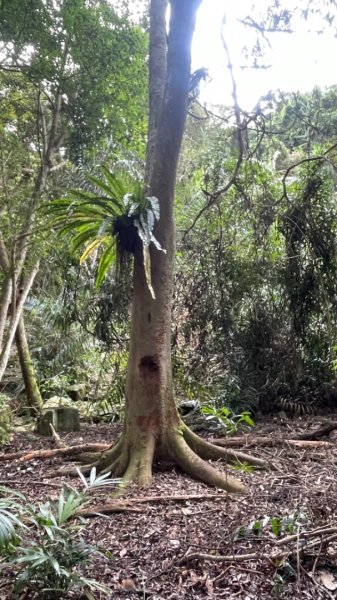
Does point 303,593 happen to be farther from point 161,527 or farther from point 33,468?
point 33,468

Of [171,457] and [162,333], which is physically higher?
[162,333]

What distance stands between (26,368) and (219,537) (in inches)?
211

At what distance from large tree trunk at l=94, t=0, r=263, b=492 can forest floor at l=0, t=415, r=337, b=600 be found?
218 mm

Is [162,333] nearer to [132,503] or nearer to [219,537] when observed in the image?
[132,503]

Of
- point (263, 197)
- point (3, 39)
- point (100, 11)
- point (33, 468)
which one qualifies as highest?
point (100, 11)

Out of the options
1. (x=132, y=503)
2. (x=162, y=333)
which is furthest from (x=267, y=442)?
(x=132, y=503)

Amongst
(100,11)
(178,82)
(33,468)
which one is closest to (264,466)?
(33,468)

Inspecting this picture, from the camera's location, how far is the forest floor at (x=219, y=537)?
1.93 meters

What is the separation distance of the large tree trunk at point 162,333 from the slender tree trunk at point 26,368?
391cm

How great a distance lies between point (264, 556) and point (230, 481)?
1.03m

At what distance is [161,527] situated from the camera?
8.21 feet

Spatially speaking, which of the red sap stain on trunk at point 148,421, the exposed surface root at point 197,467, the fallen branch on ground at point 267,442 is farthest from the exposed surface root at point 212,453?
the fallen branch on ground at point 267,442

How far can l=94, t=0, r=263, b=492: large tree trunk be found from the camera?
11.0 feet

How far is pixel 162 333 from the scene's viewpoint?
11.4 feet
